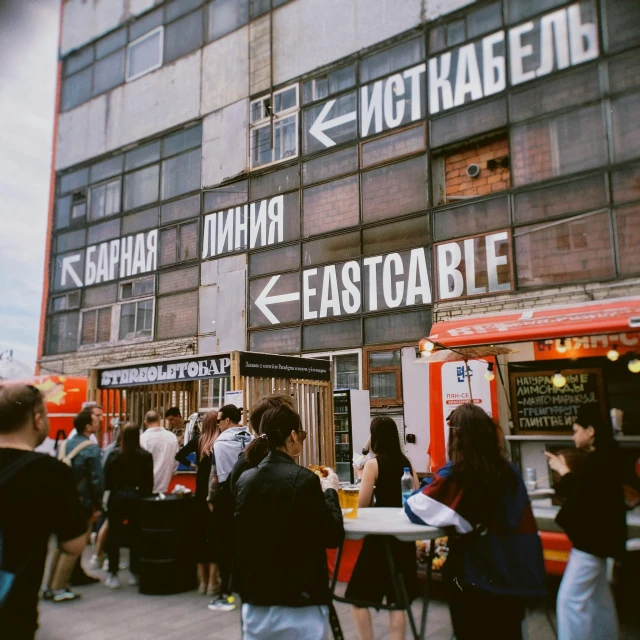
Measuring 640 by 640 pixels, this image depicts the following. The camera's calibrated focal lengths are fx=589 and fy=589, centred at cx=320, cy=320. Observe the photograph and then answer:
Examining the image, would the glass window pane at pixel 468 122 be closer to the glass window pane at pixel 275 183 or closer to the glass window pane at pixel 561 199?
the glass window pane at pixel 561 199

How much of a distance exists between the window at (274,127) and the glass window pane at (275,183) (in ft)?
1.03

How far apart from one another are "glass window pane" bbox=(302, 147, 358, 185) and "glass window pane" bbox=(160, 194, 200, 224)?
3193 millimetres

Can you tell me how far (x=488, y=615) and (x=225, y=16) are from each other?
15.3 metres

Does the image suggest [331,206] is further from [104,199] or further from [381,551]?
[381,551]

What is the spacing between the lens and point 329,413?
9297 millimetres

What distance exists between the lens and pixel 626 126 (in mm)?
9398

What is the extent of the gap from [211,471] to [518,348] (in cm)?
440

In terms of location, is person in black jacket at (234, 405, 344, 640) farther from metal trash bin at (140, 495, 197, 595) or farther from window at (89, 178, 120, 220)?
window at (89, 178, 120, 220)

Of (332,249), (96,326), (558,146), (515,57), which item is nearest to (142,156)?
(96,326)

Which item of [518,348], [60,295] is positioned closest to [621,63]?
[518,348]

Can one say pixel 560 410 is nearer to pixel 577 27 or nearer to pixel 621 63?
pixel 621 63

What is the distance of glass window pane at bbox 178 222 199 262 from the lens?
14531 mm

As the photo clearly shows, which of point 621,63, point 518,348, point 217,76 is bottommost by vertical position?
point 518,348

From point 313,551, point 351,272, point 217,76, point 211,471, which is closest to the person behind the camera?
point 313,551
